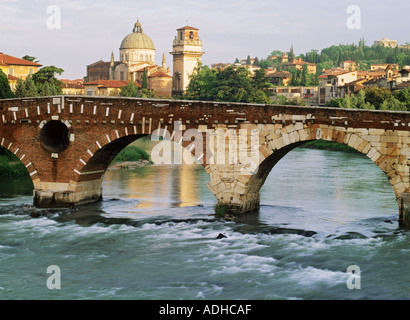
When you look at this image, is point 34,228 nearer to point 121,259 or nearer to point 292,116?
point 121,259

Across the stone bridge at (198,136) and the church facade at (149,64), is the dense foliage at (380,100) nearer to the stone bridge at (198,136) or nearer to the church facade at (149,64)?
the stone bridge at (198,136)

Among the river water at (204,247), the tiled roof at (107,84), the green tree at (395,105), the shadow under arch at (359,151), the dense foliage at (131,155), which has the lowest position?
the river water at (204,247)

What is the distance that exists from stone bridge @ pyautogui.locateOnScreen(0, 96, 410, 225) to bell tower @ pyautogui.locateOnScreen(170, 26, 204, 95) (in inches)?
3270

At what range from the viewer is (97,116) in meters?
24.2

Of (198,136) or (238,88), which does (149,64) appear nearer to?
(238,88)

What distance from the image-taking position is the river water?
1605cm

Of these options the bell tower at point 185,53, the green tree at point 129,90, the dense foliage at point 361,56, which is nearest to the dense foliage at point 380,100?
the green tree at point 129,90

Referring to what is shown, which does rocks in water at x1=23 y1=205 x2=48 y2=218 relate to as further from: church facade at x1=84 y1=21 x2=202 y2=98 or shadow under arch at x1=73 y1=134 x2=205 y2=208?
church facade at x1=84 y1=21 x2=202 y2=98

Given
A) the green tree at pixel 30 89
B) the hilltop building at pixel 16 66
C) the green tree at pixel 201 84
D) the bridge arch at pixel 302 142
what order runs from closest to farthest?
the bridge arch at pixel 302 142
the green tree at pixel 30 89
the hilltop building at pixel 16 66
the green tree at pixel 201 84

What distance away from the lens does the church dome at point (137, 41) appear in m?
125
